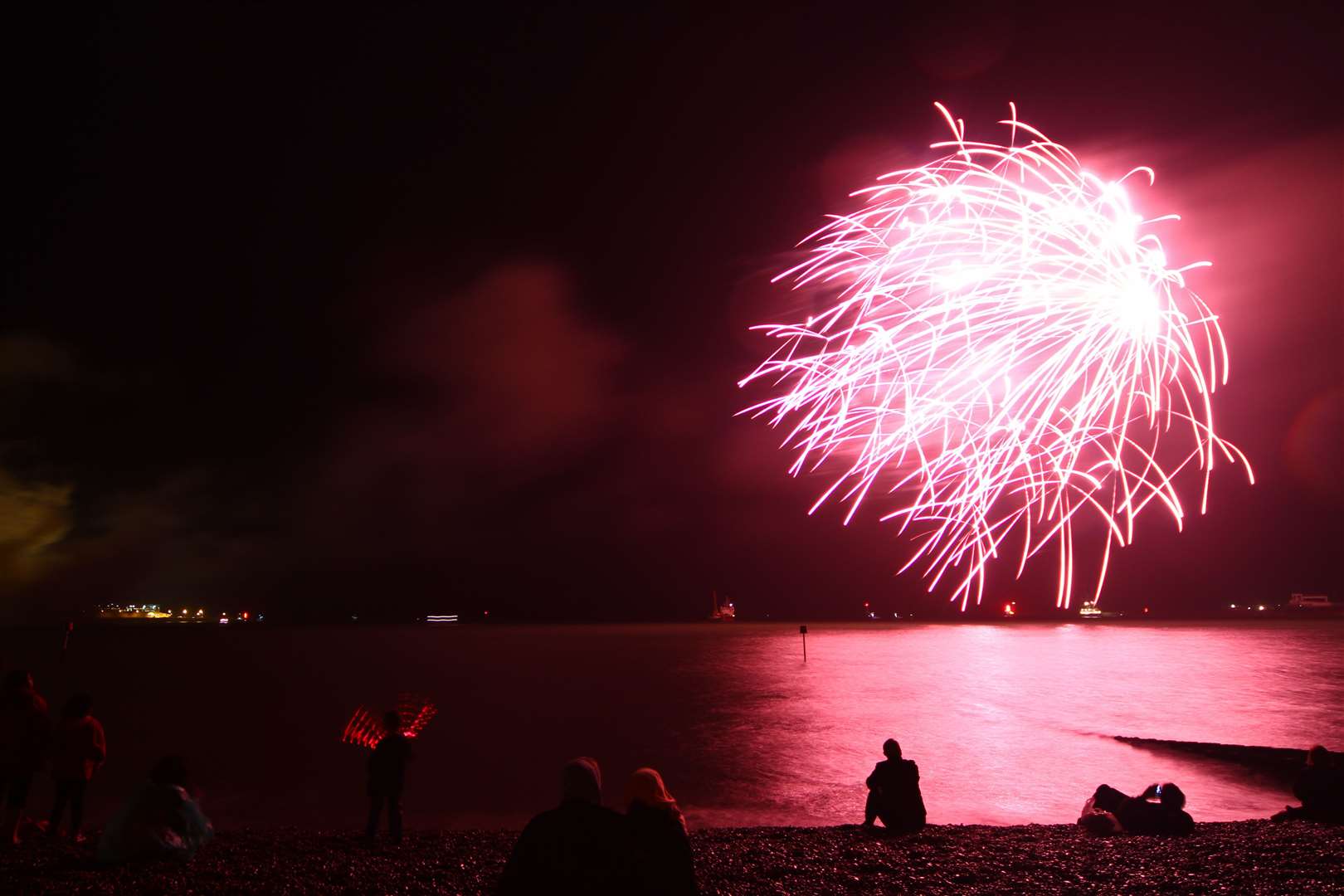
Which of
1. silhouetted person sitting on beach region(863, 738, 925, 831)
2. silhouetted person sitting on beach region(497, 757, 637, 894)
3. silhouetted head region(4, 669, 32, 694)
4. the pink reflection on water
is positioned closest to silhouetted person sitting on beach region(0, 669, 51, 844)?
silhouetted head region(4, 669, 32, 694)

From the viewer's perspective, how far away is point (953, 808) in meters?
16.4

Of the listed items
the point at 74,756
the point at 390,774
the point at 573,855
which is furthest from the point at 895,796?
the point at 74,756

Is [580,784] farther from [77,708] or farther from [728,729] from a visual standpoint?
[728,729]

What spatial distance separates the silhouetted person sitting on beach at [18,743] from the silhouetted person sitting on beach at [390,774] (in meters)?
3.60

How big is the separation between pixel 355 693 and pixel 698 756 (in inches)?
1095

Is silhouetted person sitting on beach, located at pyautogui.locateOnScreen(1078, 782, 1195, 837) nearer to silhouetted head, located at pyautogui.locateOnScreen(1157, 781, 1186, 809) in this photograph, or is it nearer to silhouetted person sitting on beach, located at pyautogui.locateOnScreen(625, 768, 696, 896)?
silhouetted head, located at pyautogui.locateOnScreen(1157, 781, 1186, 809)

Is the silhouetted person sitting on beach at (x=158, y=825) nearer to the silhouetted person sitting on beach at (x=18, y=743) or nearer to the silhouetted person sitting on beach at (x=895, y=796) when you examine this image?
the silhouetted person sitting on beach at (x=18, y=743)

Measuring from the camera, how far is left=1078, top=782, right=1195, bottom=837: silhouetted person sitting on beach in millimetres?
10570

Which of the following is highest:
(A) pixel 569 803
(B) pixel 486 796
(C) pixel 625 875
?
(A) pixel 569 803

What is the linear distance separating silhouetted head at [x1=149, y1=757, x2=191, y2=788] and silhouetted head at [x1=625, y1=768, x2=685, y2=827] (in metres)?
6.79

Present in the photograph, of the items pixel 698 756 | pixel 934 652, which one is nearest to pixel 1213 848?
pixel 698 756

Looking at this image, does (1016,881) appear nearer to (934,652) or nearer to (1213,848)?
(1213,848)

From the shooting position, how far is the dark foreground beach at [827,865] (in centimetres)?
790

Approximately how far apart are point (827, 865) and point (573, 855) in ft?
19.9
